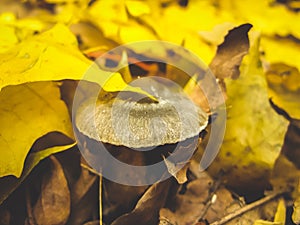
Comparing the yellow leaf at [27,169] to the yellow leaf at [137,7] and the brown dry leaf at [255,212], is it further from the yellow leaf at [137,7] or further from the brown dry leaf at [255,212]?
the yellow leaf at [137,7]

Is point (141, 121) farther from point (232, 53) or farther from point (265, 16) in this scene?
point (265, 16)

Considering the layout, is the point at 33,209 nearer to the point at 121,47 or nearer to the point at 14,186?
the point at 14,186

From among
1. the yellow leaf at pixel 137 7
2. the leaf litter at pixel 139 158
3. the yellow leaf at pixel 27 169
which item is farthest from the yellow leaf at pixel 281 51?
the yellow leaf at pixel 27 169

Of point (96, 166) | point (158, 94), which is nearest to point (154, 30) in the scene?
point (158, 94)

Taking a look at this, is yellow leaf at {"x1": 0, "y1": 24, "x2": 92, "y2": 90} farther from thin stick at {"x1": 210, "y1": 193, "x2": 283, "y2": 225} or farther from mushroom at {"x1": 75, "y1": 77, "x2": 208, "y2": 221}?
thin stick at {"x1": 210, "y1": 193, "x2": 283, "y2": 225}

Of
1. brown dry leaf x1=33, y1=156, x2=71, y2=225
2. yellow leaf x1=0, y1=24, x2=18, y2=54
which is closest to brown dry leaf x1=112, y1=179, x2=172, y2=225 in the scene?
brown dry leaf x1=33, y1=156, x2=71, y2=225
